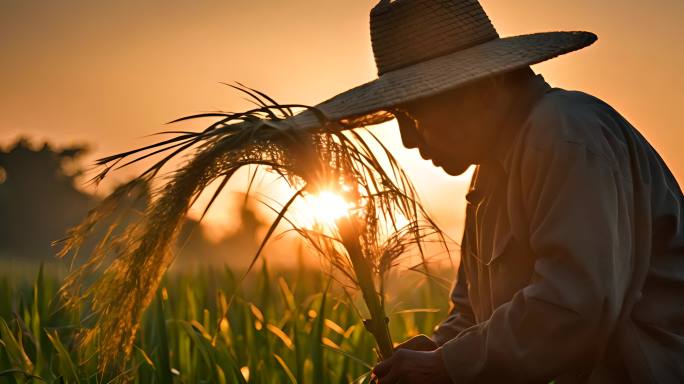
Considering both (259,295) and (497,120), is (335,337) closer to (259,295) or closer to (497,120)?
(259,295)

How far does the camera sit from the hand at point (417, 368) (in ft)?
6.41

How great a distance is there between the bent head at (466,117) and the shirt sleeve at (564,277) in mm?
252

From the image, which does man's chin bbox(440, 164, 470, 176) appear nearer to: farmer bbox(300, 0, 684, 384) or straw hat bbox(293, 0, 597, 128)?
farmer bbox(300, 0, 684, 384)

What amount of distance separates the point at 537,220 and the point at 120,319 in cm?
97

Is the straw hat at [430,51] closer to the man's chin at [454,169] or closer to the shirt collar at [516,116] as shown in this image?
the shirt collar at [516,116]

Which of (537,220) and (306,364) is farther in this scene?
(306,364)

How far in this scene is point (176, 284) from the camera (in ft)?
17.5

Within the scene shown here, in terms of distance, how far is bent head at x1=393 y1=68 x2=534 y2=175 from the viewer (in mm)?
2121

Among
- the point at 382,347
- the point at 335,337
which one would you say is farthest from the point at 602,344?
the point at 335,337

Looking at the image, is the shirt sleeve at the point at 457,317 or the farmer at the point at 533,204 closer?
the farmer at the point at 533,204

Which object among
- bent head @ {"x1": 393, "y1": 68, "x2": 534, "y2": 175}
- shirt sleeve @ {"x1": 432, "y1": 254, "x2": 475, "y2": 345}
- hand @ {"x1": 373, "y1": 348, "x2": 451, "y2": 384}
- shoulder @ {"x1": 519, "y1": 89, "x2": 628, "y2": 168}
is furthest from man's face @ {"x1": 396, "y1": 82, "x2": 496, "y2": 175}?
shirt sleeve @ {"x1": 432, "y1": 254, "x2": 475, "y2": 345}

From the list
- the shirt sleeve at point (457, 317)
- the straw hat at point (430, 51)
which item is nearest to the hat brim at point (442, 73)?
the straw hat at point (430, 51)

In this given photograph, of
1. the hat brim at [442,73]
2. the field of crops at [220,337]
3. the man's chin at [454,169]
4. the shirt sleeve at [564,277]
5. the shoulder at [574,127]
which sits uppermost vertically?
the hat brim at [442,73]

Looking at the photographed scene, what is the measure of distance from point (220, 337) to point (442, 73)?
5.50 feet
